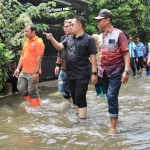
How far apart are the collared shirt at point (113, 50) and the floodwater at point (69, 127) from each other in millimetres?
995

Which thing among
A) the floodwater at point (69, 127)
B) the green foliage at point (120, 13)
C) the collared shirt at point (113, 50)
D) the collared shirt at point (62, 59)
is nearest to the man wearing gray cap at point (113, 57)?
the collared shirt at point (113, 50)

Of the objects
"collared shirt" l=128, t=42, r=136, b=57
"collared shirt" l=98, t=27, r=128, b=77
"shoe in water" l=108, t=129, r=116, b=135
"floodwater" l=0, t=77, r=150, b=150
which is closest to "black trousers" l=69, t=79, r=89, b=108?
"floodwater" l=0, t=77, r=150, b=150

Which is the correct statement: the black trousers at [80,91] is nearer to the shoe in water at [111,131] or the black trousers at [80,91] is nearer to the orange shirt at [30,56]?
the shoe in water at [111,131]

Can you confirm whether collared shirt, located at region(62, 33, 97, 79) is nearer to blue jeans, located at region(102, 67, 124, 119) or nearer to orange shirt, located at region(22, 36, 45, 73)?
blue jeans, located at region(102, 67, 124, 119)

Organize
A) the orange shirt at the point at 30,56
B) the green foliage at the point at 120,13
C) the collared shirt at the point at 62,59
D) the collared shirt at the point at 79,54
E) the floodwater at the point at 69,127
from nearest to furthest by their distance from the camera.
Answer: the floodwater at the point at 69,127 → the collared shirt at the point at 79,54 → the collared shirt at the point at 62,59 → the orange shirt at the point at 30,56 → the green foliage at the point at 120,13

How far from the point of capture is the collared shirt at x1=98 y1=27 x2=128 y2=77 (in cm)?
495

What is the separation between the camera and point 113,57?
505 cm

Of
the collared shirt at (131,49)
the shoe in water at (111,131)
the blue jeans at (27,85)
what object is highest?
the collared shirt at (131,49)

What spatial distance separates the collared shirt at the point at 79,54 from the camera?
18.2ft

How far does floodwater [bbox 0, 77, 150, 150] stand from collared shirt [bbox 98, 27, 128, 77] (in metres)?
1.00

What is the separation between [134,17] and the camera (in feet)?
65.5

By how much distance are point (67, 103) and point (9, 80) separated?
107 inches

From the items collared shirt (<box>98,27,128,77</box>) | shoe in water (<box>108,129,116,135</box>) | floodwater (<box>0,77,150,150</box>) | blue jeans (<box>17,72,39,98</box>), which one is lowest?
floodwater (<box>0,77,150,150</box>)

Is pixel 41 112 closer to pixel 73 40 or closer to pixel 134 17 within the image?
pixel 73 40
